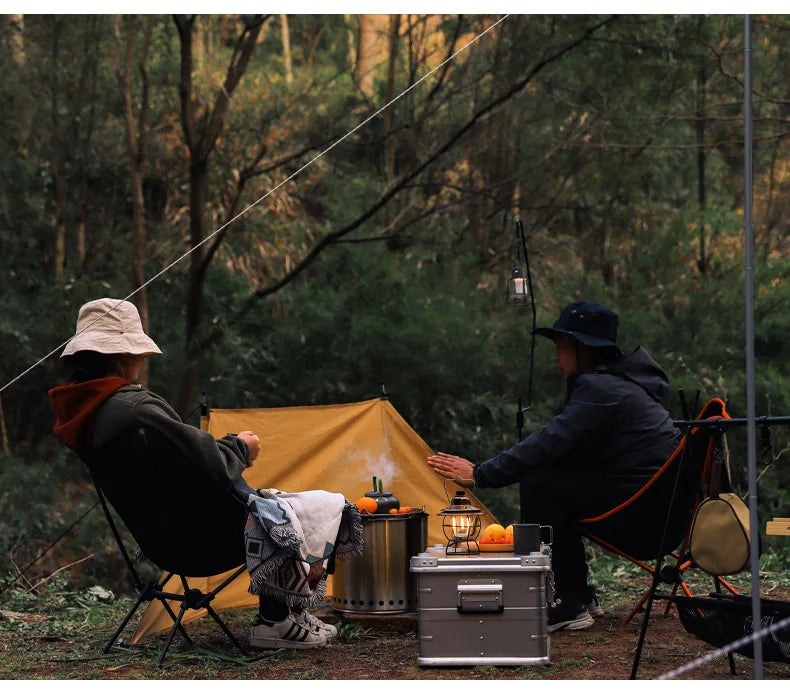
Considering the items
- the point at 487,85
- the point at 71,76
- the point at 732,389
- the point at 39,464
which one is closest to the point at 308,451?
the point at 732,389

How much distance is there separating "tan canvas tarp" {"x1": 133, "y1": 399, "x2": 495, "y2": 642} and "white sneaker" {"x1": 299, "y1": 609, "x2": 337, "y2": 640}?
0.62 meters

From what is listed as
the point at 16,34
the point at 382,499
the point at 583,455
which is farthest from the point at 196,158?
the point at 583,455

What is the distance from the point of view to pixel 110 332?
3.35 meters

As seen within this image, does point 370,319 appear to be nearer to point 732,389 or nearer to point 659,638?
point 732,389

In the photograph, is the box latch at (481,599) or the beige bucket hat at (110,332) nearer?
the box latch at (481,599)

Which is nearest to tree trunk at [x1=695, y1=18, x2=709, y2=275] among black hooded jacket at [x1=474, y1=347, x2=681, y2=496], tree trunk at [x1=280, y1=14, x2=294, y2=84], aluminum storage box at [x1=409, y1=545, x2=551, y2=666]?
tree trunk at [x1=280, y1=14, x2=294, y2=84]

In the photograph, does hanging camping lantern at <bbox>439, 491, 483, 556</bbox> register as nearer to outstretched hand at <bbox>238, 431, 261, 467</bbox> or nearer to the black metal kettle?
the black metal kettle

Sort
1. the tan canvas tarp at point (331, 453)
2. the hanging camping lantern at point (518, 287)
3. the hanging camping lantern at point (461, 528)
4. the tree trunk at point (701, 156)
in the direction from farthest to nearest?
the tree trunk at point (701, 156) < the hanging camping lantern at point (518, 287) < the tan canvas tarp at point (331, 453) < the hanging camping lantern at point (461, 528)

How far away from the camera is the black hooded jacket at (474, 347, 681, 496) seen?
11.8ft

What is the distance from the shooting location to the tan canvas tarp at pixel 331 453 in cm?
429

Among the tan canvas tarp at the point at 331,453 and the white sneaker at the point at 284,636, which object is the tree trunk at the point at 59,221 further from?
the white sneaker at the point at 284,636

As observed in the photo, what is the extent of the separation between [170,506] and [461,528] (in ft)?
2.79

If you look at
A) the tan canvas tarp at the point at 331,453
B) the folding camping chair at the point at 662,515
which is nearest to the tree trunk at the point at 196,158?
the tan canvas tarp at the point at 331,453

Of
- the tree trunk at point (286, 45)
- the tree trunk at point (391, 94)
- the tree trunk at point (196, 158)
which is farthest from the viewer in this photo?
the tree trunk at point (286, 45)
